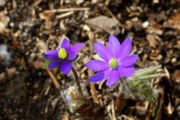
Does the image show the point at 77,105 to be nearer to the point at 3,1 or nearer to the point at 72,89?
the point at 72,89

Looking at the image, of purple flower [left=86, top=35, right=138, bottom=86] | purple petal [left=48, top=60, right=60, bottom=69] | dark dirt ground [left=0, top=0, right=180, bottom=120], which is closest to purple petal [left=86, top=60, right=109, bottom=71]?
purple flower [left=86, top=35, right=138, bottom=86]

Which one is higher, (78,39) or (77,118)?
(78,39)

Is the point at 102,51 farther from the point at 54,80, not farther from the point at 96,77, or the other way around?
the point at 54,80

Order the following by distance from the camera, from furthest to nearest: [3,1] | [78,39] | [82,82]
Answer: [3,1], [78,39], [82,82]

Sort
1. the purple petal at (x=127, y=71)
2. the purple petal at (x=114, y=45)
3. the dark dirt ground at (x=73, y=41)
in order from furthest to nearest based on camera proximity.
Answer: the dark dirt ground at (x=73, y=41)
the purple petal at (x=114, y=45)
the purple petal at (x=127, y=71)

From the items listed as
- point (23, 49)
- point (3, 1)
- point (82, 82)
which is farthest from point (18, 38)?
point (82, 82)

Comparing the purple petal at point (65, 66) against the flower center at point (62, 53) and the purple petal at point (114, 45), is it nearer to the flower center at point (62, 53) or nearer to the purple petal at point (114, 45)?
the flower center at point (62, 53)

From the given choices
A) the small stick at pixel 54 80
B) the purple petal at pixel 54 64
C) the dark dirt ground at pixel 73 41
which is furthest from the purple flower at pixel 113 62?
the small stick at pixel 54 80
